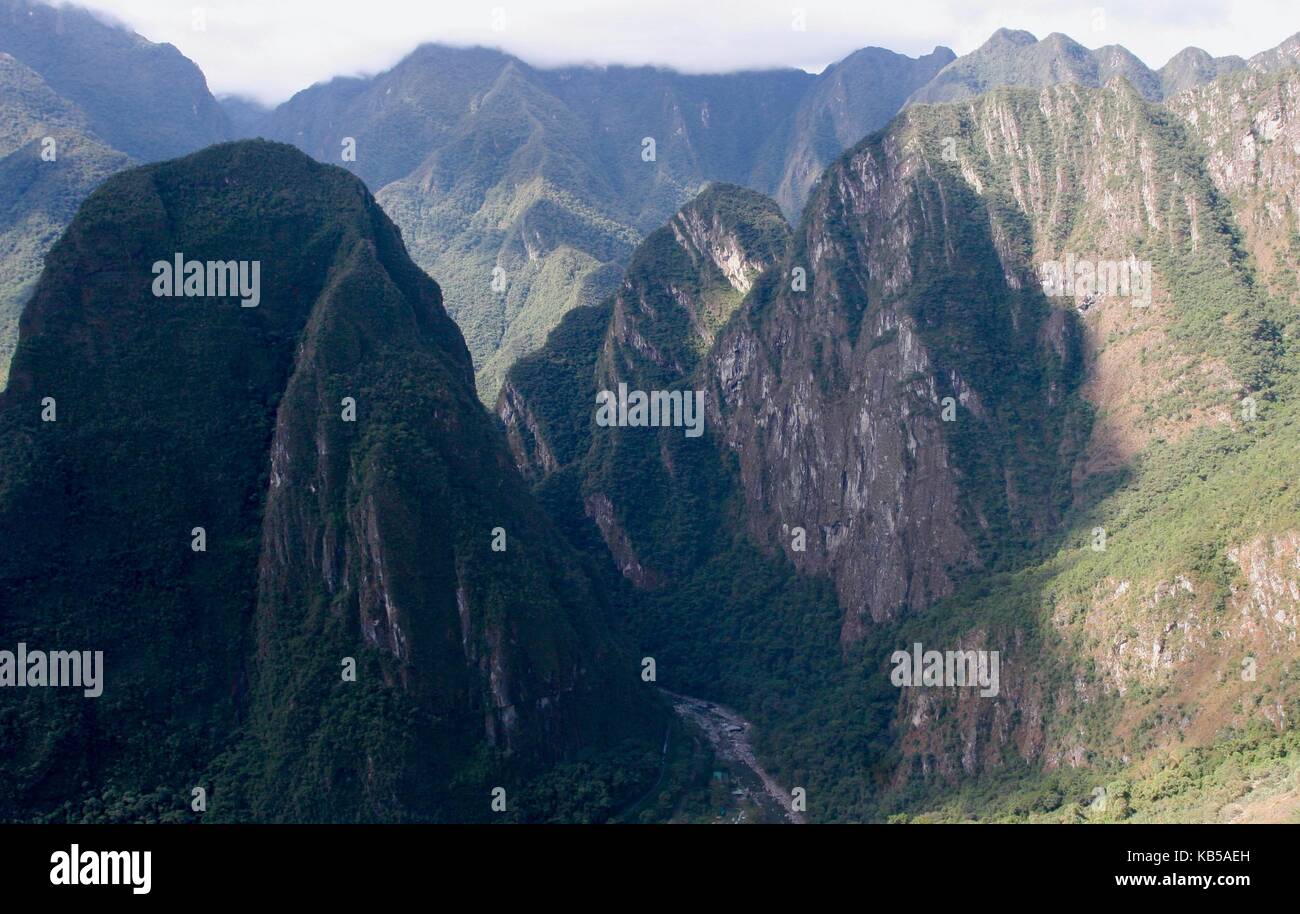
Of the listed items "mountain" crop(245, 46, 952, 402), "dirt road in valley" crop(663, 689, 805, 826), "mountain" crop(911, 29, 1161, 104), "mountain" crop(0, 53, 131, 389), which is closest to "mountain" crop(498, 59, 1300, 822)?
"dirt road in valley" crop(663, 689, 805, 826)

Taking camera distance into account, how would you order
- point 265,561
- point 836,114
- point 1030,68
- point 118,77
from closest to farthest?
point 265,561 → point 118,77 → point 1030,68 → point 836,114

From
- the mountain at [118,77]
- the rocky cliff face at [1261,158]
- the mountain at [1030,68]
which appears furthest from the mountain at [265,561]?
the mountain at [1030,68]

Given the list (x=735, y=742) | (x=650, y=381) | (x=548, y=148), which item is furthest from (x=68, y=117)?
(x=735, y=742)

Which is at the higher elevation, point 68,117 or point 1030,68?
point 1030,68

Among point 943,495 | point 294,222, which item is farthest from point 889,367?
point 294,222

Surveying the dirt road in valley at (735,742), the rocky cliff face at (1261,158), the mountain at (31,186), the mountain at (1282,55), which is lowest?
the dirt road in valley at (735,742)

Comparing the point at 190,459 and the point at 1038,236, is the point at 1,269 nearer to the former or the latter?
the point at 190,459

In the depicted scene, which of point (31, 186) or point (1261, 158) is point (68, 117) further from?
point (1261, 158)

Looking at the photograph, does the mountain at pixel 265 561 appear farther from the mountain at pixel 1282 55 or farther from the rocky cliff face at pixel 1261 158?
the mountain at pixel 1282 55

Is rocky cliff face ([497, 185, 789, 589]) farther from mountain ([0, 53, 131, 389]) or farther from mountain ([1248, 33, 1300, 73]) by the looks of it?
mountain ([1248, 33, 1300, 73])
